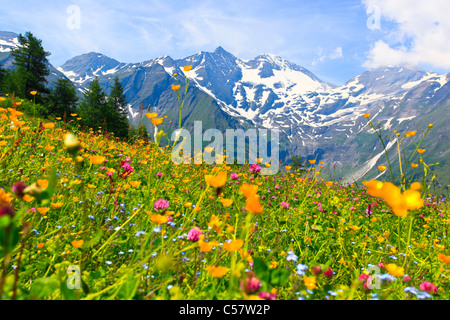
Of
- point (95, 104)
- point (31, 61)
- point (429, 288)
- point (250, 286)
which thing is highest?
point (31, 61)

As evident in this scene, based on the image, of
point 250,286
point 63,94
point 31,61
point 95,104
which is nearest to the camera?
point 250,286

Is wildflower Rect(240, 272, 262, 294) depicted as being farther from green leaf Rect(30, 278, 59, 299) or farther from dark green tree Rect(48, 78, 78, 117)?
dark green tree Rect(48, 78, 78, 117)

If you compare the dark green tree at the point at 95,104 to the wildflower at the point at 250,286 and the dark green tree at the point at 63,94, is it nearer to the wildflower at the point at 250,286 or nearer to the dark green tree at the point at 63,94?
the dark green tree at the point at 63,94

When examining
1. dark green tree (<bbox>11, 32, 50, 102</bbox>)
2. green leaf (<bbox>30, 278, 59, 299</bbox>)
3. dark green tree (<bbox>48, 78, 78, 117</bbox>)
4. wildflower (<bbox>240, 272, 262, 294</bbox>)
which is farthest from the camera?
dark green tree (<bbox>48, 78, 78, 117</bbox>)

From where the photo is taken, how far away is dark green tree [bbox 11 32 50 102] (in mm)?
28906

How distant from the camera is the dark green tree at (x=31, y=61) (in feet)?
94.8

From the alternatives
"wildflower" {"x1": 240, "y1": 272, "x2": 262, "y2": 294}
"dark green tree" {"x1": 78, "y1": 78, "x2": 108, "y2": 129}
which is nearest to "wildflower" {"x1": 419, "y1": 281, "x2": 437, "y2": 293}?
"wildflower" {"x1": 240, "y1": 272, "x2": 262, "y2": 294}

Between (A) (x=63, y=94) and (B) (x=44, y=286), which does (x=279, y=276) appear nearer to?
(B) (x=44, y=286)

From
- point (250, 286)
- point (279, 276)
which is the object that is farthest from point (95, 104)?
point (250, 286)

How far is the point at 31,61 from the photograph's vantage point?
99.4ft

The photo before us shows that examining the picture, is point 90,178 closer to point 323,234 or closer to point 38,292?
point 38,292

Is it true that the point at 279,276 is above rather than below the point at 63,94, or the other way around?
below
